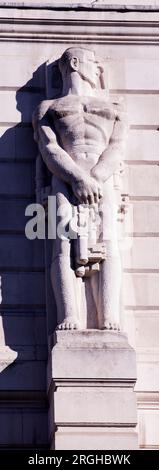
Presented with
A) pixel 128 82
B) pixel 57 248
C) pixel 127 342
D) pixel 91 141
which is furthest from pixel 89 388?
pixel 128 82

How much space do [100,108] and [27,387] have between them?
12.2 ft

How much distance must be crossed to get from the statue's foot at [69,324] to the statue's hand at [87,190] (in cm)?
154

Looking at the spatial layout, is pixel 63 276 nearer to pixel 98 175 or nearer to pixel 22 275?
pixel 22 275

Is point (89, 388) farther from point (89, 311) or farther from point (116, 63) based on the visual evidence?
point (116, 63)

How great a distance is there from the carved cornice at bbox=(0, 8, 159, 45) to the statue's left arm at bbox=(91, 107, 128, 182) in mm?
1350

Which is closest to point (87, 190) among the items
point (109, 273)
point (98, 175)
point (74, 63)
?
point (98, 175)

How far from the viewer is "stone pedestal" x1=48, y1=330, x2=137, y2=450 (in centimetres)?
1777

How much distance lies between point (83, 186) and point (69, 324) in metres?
1.78

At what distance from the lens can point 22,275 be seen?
19312mm

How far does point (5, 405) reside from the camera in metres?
18.7

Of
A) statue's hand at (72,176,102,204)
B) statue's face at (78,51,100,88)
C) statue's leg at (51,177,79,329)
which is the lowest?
statue's leg at (51,177,79,329)

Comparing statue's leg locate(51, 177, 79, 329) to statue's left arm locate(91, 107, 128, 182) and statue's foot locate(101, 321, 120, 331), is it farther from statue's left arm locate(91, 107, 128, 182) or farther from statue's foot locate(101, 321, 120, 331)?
statue's left arm locate(91, 107, 128, 182)

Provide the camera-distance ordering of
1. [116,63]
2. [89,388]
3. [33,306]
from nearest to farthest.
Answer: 1. [89,388]
2. [33,306]
3. [116,63]

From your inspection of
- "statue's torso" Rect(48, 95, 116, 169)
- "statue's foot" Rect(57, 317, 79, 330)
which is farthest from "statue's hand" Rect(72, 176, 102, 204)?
"statue's foot" Rect(57, 317, 79, 330)
